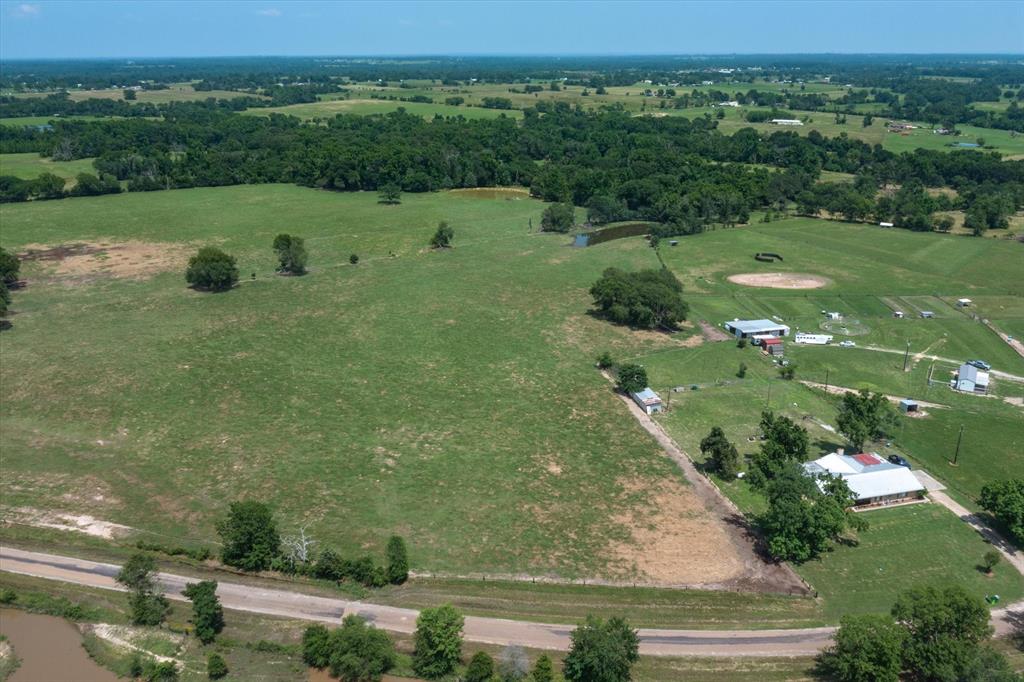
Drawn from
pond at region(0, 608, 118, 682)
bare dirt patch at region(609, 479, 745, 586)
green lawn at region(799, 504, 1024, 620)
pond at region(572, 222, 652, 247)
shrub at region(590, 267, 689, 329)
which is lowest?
Answer: green lawn at region(799, 504, 1024, 620)

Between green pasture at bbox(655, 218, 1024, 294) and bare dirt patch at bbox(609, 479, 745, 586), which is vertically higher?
green pasture at bbox(655, 218, 1024, 294)

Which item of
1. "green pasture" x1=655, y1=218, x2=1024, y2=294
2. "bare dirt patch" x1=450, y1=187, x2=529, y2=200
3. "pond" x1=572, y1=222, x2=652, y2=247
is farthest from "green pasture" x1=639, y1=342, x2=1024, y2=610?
"bare dirt patch" x1=450, y1=187, x2=529, y2=200

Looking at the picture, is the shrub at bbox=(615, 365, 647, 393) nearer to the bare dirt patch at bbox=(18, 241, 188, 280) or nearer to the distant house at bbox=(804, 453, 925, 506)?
the distant house at bbox=(804, 453, 925, 506)

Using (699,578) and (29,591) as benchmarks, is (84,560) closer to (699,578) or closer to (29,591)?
(29,591)

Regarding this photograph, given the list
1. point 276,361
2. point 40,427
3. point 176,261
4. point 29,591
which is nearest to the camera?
point 29,591

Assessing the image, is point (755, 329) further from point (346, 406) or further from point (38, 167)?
point (38, 167)

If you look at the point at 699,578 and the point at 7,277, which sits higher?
the point at 7,277

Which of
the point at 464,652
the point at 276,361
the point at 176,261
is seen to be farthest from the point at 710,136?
the point at 464,652
